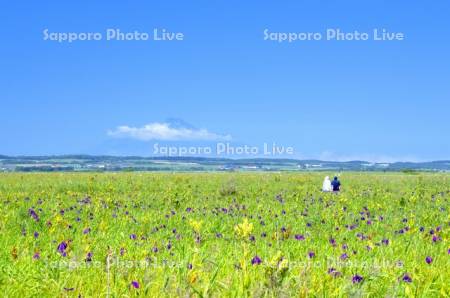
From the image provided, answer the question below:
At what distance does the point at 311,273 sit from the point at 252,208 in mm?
7146

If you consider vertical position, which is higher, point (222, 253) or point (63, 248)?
point (63, 248)

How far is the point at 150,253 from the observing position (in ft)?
19.6

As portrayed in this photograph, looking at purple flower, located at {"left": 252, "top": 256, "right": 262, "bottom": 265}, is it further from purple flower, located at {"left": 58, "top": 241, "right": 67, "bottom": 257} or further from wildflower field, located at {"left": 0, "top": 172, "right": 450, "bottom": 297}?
purple flower, located at {"left": 58, "top": 241, "right": 67, "bottom": 257}

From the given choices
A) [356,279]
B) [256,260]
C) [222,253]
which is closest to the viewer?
[356,279]

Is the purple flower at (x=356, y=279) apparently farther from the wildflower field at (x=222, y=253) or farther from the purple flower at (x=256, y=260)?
the purple flower at (x=256, y=260)

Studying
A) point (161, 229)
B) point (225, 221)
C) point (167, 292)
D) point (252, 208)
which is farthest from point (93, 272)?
point (252, 208)

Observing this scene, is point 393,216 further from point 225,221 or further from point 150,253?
point 150,253

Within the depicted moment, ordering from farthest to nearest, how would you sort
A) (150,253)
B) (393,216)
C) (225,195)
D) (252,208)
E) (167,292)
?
1. (225,195)
2. (252,208)
3. (393,216)
4. (150,253)
5. (167,292)

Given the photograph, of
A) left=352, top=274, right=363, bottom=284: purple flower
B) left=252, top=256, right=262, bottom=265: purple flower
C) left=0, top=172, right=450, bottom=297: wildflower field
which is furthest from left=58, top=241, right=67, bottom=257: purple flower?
left=352, top=274, right=363, bottom=284: purple flower

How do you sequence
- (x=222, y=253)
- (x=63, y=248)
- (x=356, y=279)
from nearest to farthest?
(x=356, y=279) → (x=63, y=248) → (x=222, y=253)

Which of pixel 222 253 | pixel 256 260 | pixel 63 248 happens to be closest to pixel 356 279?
pixel 256 260

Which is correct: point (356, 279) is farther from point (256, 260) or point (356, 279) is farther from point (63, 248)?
point (63, 248)

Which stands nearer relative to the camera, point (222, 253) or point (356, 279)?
point (356, 279)

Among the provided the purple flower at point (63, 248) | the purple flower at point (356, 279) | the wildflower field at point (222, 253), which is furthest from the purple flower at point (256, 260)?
the purple flower at point (63, 248)
